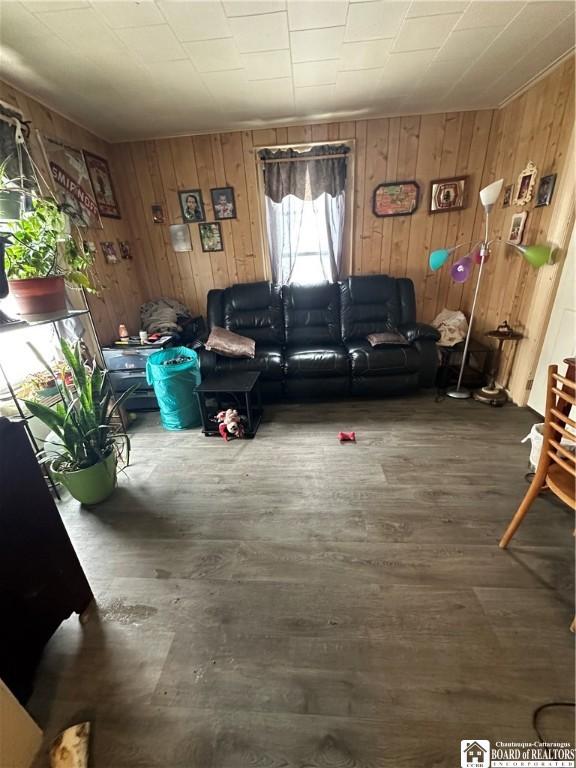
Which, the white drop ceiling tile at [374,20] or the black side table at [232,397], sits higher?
the white drop ceiling tile at [374,20]

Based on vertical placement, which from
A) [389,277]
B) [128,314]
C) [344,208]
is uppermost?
[344,208]

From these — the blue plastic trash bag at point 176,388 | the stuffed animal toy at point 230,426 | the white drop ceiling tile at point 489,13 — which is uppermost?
the white drop ceiling tile at point 489,13

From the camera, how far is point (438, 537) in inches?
59.5

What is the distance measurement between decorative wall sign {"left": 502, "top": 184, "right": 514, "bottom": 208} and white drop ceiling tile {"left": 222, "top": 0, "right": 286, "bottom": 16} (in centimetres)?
237

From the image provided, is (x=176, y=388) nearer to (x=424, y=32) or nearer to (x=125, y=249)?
(x=125, y=249)

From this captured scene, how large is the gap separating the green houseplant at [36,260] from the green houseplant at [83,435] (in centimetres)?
22

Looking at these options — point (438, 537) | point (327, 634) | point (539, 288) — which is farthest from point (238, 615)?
point (539, 288)

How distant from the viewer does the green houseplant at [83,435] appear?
167 centimetres

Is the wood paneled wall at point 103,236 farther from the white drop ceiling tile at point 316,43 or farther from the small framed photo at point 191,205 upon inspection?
the white drop ceiling tile at point 316,43

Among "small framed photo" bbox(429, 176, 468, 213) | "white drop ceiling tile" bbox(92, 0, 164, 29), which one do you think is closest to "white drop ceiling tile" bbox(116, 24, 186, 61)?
"white drop ceiling tile" bbox(92, 0, 164, 29)

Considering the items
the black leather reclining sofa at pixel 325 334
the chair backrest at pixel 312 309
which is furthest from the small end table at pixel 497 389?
the chair backrest at pixel 312 309

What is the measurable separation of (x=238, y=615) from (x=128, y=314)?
309cm

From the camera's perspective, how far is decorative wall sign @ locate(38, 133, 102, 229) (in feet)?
7.88

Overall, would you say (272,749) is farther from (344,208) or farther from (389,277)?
(344,208)
